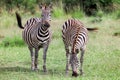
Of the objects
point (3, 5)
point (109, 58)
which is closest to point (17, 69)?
point (109, 58)

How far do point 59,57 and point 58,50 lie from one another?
4.30ft

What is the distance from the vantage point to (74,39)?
34.5 feet

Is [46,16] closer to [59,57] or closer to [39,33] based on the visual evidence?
[39,33]

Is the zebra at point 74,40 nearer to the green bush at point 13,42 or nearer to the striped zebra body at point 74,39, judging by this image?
the striped zebra body at point 74,39

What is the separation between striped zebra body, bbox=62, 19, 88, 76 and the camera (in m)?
10.3

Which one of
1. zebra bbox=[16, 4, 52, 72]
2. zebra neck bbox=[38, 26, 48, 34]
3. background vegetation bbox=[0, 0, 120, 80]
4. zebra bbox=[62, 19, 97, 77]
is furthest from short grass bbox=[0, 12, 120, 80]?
zebra neck bbox=[38, 26, 48, 34]

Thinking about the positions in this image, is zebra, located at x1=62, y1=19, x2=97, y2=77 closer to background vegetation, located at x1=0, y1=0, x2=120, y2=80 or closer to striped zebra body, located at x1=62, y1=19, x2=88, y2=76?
striped zebra body, located at x1=62, y1=19, x2=88, y2=76

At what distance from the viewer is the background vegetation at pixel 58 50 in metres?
11.0

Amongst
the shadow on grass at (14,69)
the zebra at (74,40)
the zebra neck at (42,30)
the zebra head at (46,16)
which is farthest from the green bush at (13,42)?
the zebra head at (46,16)

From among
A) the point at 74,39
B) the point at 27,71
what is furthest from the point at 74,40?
the point at 27,71

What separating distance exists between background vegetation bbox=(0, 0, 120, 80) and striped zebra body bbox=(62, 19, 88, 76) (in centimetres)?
38

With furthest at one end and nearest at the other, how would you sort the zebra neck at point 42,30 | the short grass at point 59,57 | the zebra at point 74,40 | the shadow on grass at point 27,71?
the zebra neck at point 42,30
the shadow on grass at point 27,71
the short grass at point 59,57
the zebra at point 74,40

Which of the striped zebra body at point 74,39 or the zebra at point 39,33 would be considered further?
the zebra at point 39,33

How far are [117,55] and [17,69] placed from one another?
143 inches
